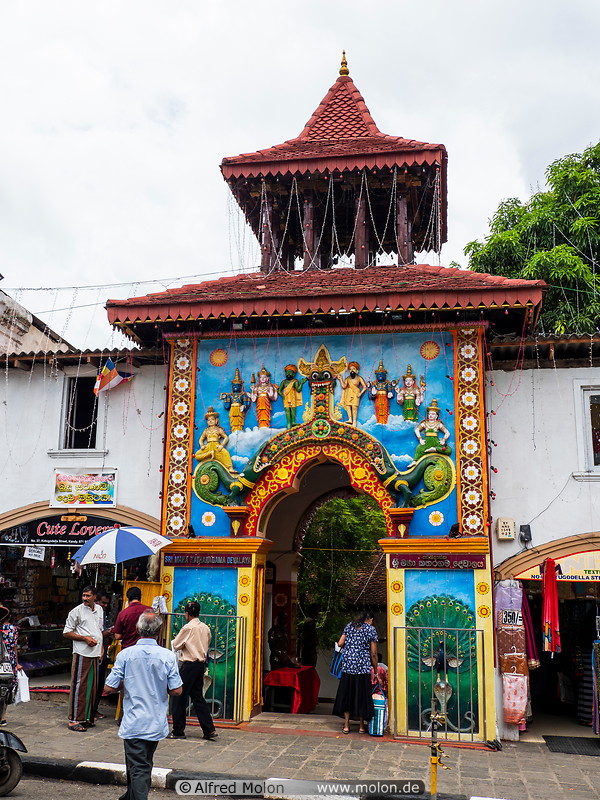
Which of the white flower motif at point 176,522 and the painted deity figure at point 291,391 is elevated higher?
the painted deity figure at point 291,391

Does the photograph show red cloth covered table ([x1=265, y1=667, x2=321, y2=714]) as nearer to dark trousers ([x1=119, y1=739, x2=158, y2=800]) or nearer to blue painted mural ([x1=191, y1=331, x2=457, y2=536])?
blue painted mural ([x1=191, y1=331, x2=457, y2=536])

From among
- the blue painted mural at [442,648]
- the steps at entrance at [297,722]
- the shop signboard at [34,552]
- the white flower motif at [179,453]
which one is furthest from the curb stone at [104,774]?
the shop signboard at [34,552]

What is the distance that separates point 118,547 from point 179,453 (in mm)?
1944

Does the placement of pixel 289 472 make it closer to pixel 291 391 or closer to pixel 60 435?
pixel 291 391

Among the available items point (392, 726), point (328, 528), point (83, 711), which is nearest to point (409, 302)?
point (392, 726)

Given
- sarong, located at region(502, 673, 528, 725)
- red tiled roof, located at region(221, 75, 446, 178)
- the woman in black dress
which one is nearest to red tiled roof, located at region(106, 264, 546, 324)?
red tiled roof, located at region(221, 75, 446, 178)

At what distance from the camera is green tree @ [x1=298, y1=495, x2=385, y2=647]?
1792 cm

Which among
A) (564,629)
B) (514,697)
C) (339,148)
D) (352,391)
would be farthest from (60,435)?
(564,629)

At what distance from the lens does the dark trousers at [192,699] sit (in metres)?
8.86

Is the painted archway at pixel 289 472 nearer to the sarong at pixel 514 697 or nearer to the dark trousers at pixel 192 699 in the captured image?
the dark trousers at pixel 192 699

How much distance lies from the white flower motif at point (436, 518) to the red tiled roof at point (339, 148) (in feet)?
18.5

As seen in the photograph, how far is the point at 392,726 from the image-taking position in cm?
953

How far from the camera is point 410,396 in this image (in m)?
10.5

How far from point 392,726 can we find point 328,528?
9505mm
